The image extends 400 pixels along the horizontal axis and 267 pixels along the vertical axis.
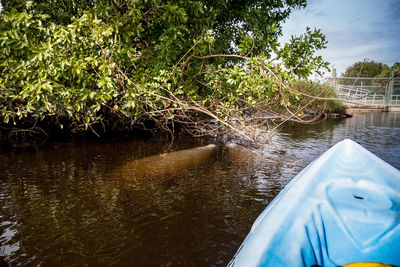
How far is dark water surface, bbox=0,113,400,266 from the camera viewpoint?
2367 mm

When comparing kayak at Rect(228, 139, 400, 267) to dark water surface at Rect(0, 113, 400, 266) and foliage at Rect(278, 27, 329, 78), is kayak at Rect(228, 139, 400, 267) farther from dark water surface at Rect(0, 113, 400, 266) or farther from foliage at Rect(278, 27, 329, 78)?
foliage at Rect(278, 27, 329, 78)

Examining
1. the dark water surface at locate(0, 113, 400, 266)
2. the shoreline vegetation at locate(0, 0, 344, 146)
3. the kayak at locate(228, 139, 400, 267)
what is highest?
the shoreline vegetation at locate(0, 0, 344, 146)

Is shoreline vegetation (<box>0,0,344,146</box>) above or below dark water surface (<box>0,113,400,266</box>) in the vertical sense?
above

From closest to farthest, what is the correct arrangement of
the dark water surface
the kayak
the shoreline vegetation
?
the kayak < the dark water surface < the shoreline vegetation

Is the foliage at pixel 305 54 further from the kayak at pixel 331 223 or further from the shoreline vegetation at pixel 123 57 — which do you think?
the kayak at pixel 331 223

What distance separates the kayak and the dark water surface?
0.97 metres

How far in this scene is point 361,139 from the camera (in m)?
8.48

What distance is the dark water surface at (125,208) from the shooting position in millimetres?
2367

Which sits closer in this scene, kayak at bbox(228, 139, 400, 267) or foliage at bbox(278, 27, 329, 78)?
kayak at bbox(228, 139, 400, 267)

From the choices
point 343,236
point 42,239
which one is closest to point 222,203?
point 343,236

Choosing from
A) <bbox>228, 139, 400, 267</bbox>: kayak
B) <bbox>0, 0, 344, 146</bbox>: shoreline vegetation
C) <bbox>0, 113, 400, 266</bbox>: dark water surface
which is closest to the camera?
<bbox>228, 139, 400, 267</bbox>: kayak

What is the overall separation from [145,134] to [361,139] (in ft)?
26.5

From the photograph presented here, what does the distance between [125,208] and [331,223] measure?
2.53m

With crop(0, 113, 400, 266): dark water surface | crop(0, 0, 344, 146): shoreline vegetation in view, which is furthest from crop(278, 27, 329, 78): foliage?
crop(0, 113, 400, 266): dark water surface
